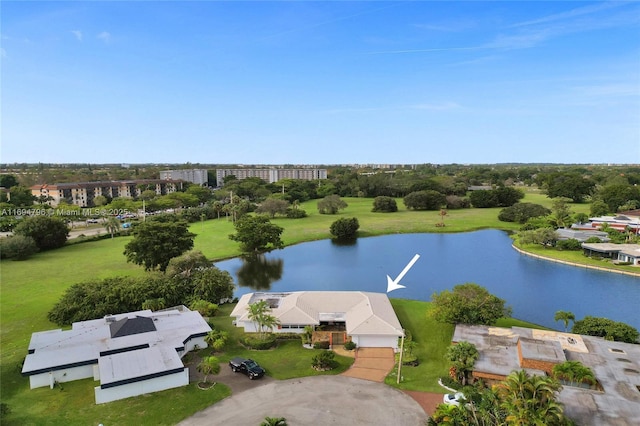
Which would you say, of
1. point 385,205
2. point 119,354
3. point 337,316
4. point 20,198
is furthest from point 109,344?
point 20,198

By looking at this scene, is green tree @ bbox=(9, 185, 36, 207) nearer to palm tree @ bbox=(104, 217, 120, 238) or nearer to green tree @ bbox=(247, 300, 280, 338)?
palm tree @ bbox=(104, 217, 120, 238)

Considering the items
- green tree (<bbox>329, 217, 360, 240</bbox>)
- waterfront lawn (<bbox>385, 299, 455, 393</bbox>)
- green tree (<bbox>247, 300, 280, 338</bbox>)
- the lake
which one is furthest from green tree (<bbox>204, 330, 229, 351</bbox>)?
green tree (<bbox>329, 217, 360, 240</bbox>)

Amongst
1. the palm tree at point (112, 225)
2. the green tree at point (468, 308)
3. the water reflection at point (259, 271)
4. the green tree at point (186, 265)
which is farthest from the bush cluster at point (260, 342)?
the palm tree at point (112, 225)

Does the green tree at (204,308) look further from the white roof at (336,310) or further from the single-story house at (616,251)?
the single-story house at (616,251)

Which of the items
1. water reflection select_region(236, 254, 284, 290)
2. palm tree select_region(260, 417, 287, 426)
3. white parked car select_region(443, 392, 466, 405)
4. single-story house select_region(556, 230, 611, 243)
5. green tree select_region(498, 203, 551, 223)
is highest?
green tree select_region(498, 203, 551, 223)

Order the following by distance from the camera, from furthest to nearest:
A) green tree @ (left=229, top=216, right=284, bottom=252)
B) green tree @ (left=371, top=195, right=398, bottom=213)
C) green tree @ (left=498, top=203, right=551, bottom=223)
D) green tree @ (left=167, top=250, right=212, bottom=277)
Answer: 1. green tree @ (left=371, top=195, right=398, bottom=213)
2. green tree @ (left=498, top=203, right=551, bottom=223)
3. green tree @ (left=229, top=216, right=284, bottom=252)
4. green tree @ (left=167, top=250, right=212, bottom=277)
